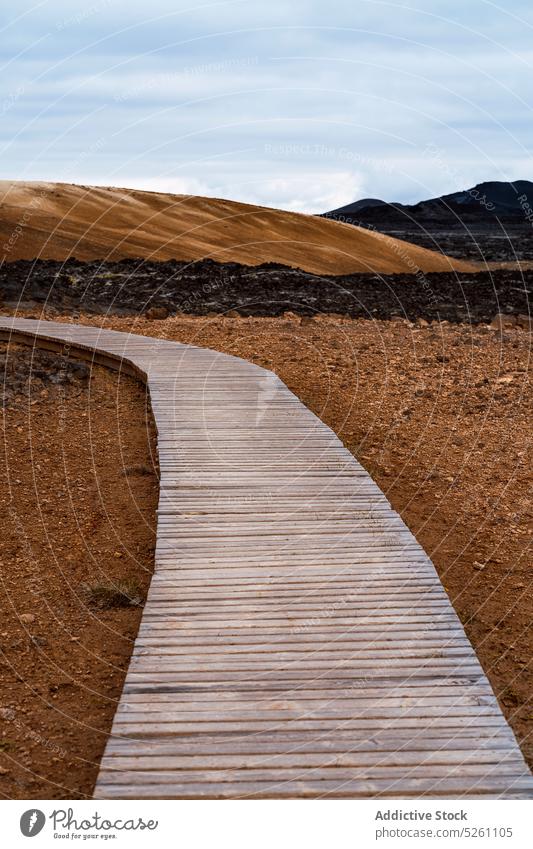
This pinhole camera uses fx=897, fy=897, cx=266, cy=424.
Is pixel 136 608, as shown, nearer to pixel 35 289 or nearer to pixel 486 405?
pixel 486 405

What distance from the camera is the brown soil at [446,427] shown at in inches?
318

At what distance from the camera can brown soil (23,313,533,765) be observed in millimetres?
8086

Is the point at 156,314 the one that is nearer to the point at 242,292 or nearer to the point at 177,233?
the point at 242,292

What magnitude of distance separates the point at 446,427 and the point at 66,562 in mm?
6424

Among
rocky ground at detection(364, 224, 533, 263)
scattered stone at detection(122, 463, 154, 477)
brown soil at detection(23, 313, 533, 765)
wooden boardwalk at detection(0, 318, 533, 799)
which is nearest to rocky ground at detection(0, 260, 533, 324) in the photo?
brown soil at detection(23, 313, 533, 765)

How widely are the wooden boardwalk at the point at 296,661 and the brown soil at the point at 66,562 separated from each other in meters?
0.69

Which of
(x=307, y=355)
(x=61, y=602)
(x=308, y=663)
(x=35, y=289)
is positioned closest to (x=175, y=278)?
(x=35, y=289)

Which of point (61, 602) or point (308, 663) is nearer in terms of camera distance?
point (308, 663)

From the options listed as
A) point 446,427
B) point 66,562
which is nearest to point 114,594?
point 66,562

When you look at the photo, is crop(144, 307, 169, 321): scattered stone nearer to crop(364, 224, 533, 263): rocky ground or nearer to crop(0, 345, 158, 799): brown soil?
crop(0, 345, 158, 799): brown soil

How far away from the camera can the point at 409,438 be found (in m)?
12.5

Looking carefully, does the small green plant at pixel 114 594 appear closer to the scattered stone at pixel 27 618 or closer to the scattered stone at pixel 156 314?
the scattered stone at pixel 27 618

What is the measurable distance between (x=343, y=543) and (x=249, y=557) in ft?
2.81

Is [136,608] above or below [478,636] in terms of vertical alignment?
below
